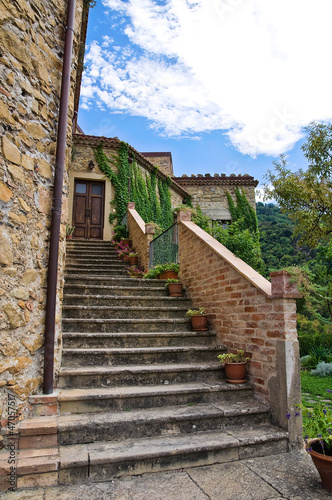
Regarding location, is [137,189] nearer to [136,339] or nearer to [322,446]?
[136,339]

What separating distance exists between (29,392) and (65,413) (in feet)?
1.25

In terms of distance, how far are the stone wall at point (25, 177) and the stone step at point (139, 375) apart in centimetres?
27

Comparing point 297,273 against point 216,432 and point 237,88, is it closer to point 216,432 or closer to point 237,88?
point 216,432

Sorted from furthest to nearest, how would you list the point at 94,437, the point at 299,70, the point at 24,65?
the point at 299,70, the point at 24,65, the point at 94,437

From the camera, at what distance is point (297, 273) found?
2.84 m

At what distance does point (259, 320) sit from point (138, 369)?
1.33 m

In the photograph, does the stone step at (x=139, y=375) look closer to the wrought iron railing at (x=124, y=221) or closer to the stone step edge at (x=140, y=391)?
the stone step edge at (x=140, y=391)

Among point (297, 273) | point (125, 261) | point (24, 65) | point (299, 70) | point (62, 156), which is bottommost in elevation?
point (297, 273)

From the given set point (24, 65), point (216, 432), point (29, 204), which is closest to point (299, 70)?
point (24, 65)

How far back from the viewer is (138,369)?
3.14m

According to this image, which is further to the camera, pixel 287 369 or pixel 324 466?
pixel 287 369

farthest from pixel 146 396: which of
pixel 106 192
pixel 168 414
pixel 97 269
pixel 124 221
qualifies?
pixel 106 192

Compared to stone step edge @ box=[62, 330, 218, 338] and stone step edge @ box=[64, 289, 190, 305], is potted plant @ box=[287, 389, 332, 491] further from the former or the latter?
stone step edge @ box=[64, 289, 190, 305]

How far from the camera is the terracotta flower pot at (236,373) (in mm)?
3204
